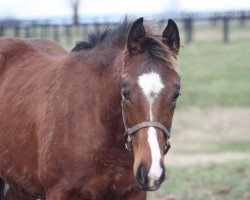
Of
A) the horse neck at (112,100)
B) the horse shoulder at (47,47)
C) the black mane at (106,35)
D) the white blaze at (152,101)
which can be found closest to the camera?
the white blaze at (152,101)

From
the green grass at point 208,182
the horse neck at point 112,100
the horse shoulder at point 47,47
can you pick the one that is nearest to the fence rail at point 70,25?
the green grass at point 208,182

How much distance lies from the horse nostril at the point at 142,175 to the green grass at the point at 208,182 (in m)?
4.67

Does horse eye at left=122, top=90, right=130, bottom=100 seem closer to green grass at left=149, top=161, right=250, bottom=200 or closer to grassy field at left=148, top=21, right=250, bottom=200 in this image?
grassy field at left=148, top=21, right=250, bottom=200

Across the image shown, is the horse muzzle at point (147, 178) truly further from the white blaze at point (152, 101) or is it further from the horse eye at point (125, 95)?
the horse eye at point (125, 95)

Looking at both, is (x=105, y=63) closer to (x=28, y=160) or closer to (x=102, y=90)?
(x=102, y=90)

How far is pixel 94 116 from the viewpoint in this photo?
16.6 feet

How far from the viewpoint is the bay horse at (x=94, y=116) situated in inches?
174

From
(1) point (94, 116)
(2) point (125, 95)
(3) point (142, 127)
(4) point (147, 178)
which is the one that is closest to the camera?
(4) point (147, 178)

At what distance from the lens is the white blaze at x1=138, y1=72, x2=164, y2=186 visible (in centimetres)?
420

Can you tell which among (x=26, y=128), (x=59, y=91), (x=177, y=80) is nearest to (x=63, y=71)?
(x=59, y=91)

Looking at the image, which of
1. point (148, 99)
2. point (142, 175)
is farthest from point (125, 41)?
point (142, 175)

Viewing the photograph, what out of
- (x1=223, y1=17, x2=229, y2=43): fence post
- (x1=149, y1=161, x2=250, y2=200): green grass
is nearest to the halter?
(x1=149, y1=161, x2=250, y2=200): green grass

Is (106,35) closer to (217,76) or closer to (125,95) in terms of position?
(125,95)

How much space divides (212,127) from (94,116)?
12.1 metres
